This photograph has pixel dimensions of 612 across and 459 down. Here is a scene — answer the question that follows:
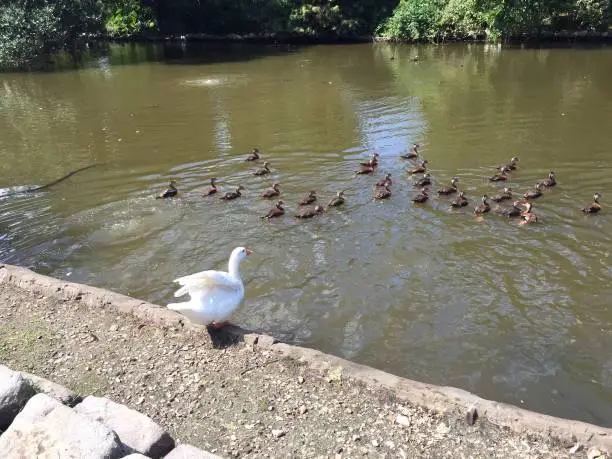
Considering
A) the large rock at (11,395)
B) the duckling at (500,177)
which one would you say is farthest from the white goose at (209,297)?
the duckling at (500,177)

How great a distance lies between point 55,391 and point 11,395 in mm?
438

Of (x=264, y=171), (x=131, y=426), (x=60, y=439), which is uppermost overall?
(x=264, y=171)

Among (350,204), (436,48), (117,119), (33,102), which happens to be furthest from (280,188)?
(436,48)

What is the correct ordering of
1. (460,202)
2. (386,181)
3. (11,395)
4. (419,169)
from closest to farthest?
(11,395), (460,202), (386,181), (419,169)

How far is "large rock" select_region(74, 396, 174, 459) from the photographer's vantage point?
4219 mm

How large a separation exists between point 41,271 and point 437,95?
1532 cm

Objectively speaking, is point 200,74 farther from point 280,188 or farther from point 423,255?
point 423,255

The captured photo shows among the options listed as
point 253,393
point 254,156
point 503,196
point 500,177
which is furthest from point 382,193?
point 253,393

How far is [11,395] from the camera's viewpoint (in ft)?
14.7

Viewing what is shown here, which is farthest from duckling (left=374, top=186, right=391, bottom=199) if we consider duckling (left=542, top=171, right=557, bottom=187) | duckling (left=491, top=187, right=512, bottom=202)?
duckling (left=542, top=171, right=557, bottom=187)

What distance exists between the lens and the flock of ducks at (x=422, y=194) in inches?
388

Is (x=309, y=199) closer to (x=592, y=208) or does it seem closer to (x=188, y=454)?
(x=592, y=208)

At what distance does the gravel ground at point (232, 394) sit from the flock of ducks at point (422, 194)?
461 centimetres

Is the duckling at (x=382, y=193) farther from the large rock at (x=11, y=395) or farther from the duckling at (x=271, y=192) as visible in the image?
the large rock at (x=11, y=395)
